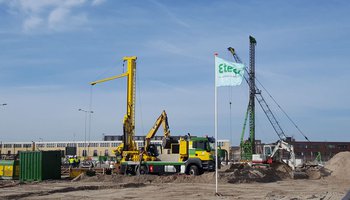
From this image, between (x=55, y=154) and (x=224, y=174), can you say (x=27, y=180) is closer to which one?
(x=55, y=154)

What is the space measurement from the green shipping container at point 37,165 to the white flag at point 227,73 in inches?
738

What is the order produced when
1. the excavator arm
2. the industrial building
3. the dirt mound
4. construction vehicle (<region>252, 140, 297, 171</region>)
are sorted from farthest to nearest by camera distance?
the industrial building < construction vehicle (<region>252, 140, 297, 171</region>) < the excavator arm < the dirt mound

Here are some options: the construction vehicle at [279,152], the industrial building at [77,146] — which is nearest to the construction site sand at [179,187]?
the construction vehicle at [279,152]

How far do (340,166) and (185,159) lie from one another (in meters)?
21.3

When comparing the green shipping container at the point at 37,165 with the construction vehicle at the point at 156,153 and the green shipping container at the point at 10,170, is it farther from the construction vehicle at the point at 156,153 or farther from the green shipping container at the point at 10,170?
the construction vehicle at the point at 156,153

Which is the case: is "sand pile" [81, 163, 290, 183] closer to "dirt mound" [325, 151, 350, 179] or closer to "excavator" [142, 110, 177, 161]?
"excavator" [142, 110, 177, 161]

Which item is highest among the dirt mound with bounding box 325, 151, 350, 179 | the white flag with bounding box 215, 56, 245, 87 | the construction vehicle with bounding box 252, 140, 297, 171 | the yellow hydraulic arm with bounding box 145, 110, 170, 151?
the white flag with bounding box 215, 56, 245, 87

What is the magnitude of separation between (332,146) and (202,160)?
10766 cm

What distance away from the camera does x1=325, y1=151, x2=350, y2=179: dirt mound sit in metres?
48.7

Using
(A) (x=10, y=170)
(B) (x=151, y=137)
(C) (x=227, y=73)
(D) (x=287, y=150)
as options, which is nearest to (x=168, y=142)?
(B) (x=151, y=137)

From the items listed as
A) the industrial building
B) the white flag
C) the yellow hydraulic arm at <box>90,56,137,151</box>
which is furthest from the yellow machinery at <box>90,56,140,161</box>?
the industrial building

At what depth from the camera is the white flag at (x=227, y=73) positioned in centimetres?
2223

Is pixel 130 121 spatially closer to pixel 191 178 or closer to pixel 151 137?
pixel 151 137

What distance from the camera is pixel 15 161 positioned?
37.2 m
